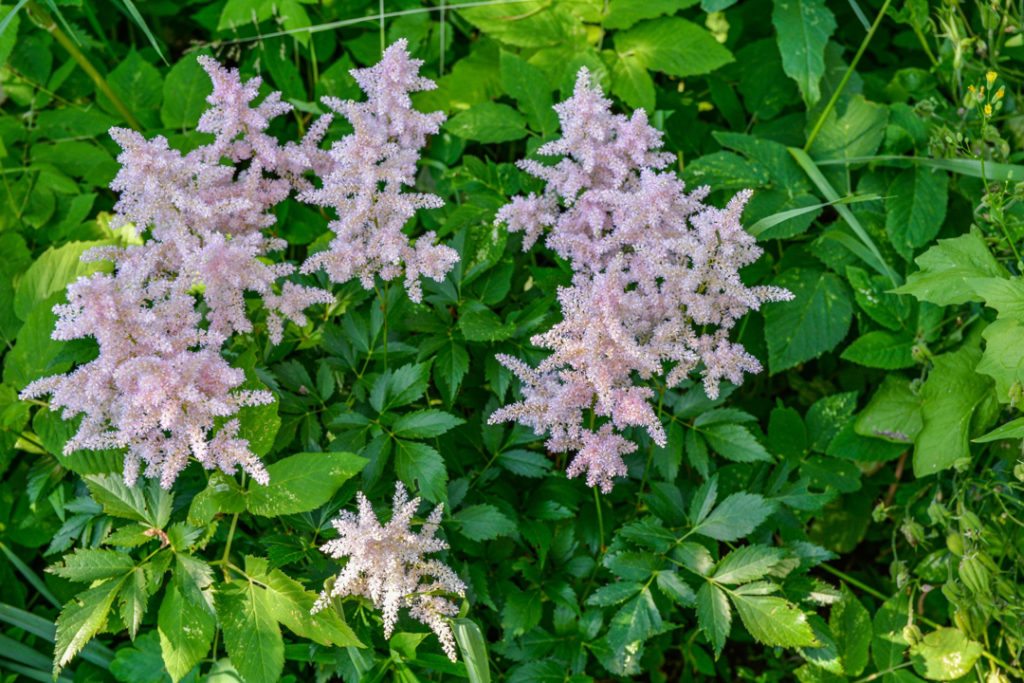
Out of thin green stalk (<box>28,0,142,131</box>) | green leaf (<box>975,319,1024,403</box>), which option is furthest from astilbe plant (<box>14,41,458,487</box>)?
green leaf (<box>975,319,1024,403</box>)

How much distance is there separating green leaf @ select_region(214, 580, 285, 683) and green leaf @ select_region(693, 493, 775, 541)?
0.90 meters

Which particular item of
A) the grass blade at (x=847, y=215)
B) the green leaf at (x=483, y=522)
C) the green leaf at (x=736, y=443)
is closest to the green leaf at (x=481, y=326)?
the green leaf at (x=483, y=522)

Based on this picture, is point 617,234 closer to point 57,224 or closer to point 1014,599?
point 1014,599

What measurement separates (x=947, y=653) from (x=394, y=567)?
4.11 ft

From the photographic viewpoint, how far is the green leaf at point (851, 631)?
1.99 metres

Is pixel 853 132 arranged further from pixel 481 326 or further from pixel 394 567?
pixel 394 567

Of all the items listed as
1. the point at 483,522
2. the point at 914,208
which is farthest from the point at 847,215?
the point at 483,522

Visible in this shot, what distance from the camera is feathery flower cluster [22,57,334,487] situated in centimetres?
146

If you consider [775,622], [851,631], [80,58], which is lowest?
[851,631]

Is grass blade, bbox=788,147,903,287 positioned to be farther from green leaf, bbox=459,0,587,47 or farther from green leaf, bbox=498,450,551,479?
green leaf, bbox=498,450,551,479

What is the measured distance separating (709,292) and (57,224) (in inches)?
68.3

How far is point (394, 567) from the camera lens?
1.54m

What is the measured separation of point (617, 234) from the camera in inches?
66.7

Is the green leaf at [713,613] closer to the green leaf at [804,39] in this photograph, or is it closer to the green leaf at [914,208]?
the green leaf at [914,208]
